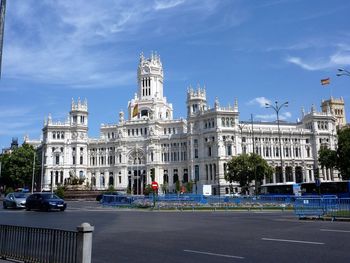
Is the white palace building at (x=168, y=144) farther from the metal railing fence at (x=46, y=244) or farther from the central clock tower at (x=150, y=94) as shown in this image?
the metal railing fence at (x=46, y=244)

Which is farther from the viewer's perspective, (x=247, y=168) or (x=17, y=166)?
(x=17, y=166)

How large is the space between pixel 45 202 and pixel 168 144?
77122 mm

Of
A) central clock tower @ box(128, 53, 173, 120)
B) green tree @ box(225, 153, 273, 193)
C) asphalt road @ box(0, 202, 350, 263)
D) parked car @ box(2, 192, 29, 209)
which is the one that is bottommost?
asphalt road @ box(0, 202, 350, 263)

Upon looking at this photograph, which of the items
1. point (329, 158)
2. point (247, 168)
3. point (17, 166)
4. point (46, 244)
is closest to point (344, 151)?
point (329, 158)

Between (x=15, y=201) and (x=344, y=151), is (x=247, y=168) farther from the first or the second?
(x=15, y=201)

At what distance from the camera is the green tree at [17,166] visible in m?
105

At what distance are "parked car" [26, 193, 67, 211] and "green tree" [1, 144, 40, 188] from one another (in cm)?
7350

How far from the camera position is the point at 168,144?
368 ft

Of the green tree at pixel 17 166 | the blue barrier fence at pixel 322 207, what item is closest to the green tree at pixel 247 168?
the blue barrier fence at pixel 322 207

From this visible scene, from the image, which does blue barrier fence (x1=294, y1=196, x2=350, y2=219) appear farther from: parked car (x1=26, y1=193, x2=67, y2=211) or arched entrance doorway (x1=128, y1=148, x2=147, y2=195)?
arched entrance doorway (x1=128, y1=148, x2=147, y2=195)

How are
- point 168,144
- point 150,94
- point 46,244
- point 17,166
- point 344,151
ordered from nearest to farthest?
point 46,244 → point 344,151 → point 17,166 → point 168,144 → point 150,94

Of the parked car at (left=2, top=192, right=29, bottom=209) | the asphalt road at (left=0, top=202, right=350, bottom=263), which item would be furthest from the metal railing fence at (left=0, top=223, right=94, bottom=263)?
the parked car at (left=2, top=192, right=29, bottom=209)

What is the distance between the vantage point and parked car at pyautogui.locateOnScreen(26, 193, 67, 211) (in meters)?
35.8

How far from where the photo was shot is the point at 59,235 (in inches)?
378
